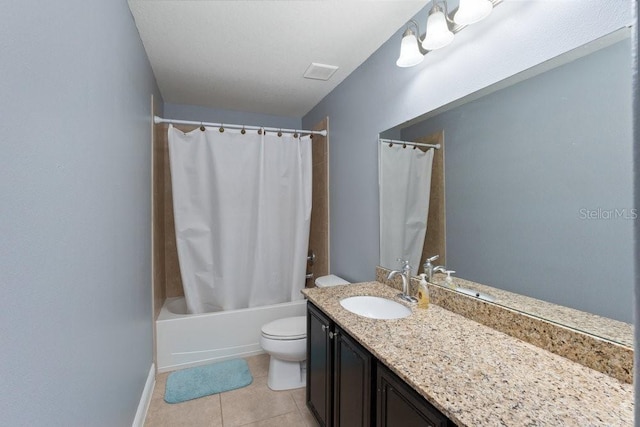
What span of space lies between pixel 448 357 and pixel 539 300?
17.1 inches

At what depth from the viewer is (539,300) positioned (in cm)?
105

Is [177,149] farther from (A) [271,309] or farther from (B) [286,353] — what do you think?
(B) [286,353]

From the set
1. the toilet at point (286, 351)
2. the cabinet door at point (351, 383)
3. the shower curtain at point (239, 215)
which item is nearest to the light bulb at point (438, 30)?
the cabinet door at point (351, 383)

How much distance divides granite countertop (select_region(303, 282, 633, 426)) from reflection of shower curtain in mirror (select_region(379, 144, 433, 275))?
565 millimetres

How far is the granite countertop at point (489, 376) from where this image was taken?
2.23ft

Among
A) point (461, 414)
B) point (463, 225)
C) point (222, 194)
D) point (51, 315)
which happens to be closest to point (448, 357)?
point (461, 414)

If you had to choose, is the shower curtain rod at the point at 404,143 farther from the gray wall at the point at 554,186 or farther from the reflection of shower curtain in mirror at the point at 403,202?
the gray wall at the point at 554,186

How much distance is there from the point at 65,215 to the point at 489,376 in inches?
52.0

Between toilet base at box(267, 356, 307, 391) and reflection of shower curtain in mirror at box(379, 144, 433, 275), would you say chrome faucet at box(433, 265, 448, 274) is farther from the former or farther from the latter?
toilet base at box(267, 356, 307, 391)

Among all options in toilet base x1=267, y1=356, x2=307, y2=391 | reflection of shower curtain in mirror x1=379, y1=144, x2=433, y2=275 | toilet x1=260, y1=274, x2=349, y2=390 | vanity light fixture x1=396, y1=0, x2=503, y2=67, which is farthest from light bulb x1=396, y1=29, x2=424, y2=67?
toilet base x1=267, y1=356, x2=307, y2=391

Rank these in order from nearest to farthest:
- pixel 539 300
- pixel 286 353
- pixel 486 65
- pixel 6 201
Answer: pixel 6 201 < pixel 539 300 < pixel 486 65 < pixel 286 353

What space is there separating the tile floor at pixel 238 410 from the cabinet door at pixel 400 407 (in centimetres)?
93

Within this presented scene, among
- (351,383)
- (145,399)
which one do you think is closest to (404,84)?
(351,383)

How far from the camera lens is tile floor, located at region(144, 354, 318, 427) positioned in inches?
67.4
